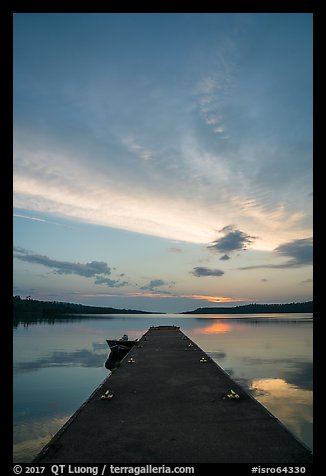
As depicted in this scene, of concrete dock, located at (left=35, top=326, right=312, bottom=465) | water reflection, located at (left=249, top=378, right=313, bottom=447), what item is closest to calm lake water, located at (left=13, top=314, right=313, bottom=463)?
water reflection, located at (left=249, top=378, right=313, bottom=447)

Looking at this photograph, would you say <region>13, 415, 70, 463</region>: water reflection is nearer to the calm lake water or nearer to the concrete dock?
the calm lake water

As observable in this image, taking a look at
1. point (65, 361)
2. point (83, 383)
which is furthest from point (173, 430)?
point (65, 361)

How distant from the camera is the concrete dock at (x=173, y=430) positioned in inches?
237

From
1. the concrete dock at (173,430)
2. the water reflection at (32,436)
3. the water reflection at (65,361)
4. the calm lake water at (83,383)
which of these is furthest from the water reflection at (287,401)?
the water reflection at (65,361)

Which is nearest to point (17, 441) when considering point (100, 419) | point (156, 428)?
point (100, 419)

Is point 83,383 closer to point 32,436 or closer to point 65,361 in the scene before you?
point 65,361

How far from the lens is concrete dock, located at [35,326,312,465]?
6031mm

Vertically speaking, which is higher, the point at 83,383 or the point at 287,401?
the point at 287,401

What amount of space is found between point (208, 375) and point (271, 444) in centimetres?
722

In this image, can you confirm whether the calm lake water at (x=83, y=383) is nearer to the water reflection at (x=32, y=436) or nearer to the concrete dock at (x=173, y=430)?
the water reflection at (x=32, y=436)

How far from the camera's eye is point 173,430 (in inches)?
288

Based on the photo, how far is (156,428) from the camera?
294 inches
